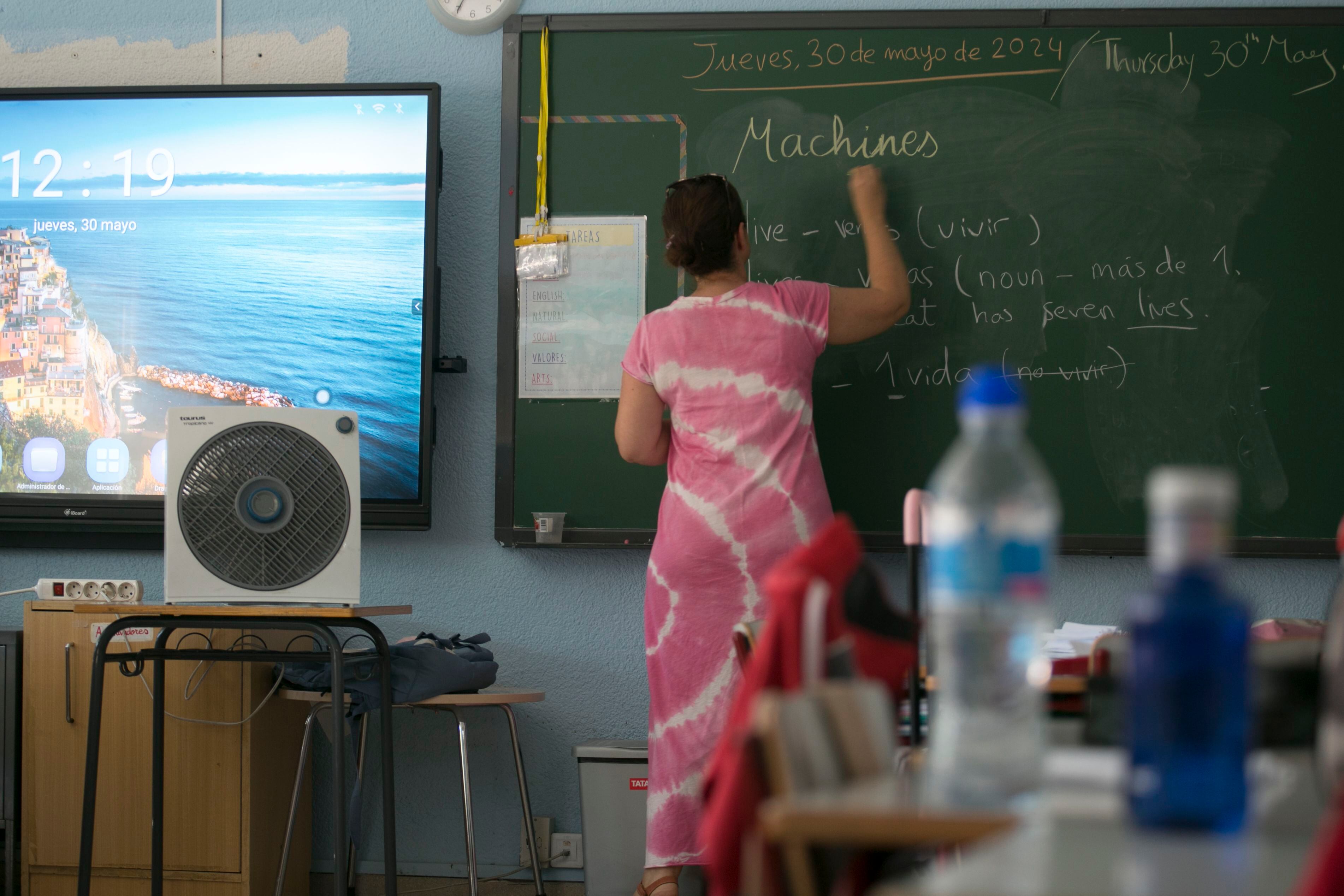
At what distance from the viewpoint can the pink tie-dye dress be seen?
231cm

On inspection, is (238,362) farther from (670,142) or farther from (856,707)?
(856,707)

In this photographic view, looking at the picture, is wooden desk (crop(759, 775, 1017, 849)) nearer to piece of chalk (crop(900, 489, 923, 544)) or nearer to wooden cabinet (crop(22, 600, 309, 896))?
piece of chalk (crop(900, 489, 923, 544))

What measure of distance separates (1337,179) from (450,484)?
92.6 inches

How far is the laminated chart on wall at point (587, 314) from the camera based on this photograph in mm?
2889

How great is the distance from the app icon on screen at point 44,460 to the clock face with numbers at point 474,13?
5.02 feet

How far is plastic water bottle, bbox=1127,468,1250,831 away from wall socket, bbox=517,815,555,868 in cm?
247

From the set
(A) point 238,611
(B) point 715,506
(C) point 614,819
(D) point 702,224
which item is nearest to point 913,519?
(B) point 715,506

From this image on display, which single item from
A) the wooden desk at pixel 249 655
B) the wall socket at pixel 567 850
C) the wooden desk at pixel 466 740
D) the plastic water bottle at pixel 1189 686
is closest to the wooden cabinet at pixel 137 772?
the wooden desk at pixel 466 740

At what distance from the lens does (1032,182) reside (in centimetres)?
282

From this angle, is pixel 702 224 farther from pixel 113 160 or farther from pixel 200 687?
pixel 113 160

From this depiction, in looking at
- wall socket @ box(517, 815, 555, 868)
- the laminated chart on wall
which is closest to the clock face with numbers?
the laminated chart on wall

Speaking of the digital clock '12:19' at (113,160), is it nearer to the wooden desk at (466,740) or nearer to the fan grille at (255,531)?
the fan grille at (255,531)

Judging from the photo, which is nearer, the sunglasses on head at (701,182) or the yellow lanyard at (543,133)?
the sunglasses on head at (701,182)

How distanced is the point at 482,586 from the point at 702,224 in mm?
1187
